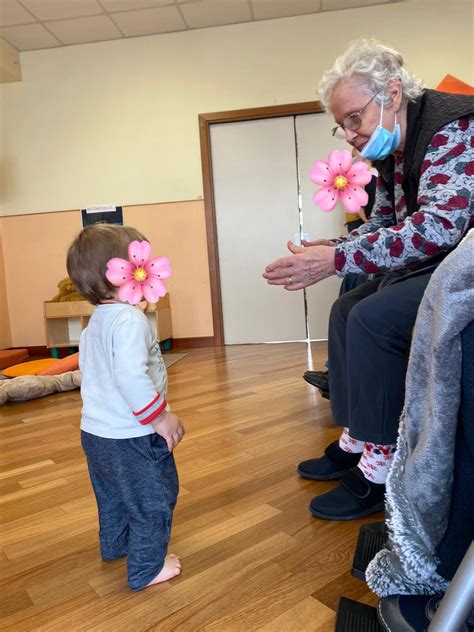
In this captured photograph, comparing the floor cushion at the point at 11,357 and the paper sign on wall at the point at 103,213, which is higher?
the paper sign on wall at the point at 103,213

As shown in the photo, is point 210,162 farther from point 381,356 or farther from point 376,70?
point 381,356

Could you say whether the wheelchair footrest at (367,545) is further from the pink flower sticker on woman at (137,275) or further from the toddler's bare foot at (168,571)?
the pink flower sticker on woman at (137,275)

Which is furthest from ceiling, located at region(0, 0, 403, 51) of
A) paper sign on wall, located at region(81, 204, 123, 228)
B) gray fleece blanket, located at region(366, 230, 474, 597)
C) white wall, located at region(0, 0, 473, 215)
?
gray fleece blanket, located at region(366, 230, 474, 597)

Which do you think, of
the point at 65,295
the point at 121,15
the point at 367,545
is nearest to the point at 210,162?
the point at 121,15

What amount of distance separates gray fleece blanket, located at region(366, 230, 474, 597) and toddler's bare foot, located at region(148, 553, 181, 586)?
38 cm

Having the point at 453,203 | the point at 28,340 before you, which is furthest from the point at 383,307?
the point at 28,340

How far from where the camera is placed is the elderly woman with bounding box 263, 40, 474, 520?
0.97 m

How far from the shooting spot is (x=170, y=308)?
13.7ft

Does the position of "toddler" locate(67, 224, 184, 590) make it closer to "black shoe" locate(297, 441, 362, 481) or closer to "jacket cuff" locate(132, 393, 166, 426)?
"jacket cuff" locate(132, 393, 166, 426)

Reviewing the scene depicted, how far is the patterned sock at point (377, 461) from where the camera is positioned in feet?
3.52

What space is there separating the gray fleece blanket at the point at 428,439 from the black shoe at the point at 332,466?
57 cm

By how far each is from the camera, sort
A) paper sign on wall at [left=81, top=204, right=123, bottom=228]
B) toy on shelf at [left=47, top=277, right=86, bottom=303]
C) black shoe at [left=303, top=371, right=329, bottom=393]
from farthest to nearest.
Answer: paper sign on wall at [left=81, top=204, right=123, bottom=228] → toy on shelf at [left=47, top=277, right=86, bottom=303] → black shoe at [left=303, top=371, right=329, bottom=393]

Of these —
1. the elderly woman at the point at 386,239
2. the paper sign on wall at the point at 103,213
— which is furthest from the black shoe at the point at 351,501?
the paper sign on wall at the point at 103,213

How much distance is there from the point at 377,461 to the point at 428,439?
0.54 m
